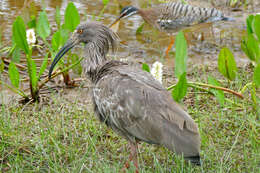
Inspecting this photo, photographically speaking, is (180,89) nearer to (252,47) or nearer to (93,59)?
(93,59)

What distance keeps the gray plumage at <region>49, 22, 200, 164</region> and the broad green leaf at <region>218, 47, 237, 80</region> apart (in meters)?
1.05

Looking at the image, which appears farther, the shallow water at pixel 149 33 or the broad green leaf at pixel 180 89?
the shallow water at pixel 149 33

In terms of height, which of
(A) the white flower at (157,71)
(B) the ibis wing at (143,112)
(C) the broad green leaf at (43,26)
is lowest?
(B) the ibis wing at (143,112)

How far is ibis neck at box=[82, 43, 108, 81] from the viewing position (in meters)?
4.33

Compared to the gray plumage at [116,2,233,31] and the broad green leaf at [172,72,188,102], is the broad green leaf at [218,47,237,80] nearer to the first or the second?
the broad green leaf at [172,72,188,102]

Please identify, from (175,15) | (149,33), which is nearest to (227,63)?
(175,15)

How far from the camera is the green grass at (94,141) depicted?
371 centimetres

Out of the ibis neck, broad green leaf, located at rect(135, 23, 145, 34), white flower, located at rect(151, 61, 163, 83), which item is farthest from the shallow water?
white flower, located at rect(151, 61, 163, 83)

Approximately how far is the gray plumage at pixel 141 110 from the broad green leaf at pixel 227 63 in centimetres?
105

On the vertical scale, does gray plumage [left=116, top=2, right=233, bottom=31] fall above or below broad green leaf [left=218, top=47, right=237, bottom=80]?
above

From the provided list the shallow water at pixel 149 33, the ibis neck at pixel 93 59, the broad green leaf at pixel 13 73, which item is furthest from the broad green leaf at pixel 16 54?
the ibis neck at pixel 93 59

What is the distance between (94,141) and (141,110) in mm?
577

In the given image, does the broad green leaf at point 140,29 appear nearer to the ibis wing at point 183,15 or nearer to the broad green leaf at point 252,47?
the ibis wing at point 183,15

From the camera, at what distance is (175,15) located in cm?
714
